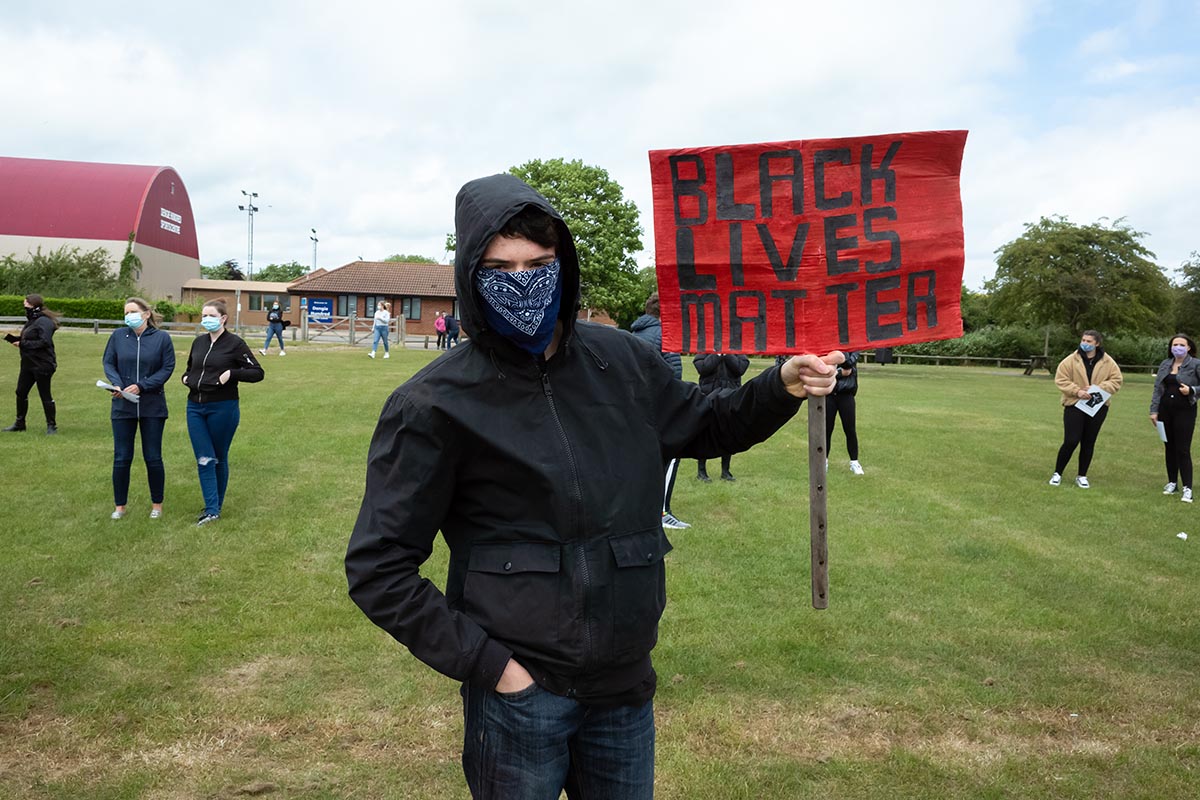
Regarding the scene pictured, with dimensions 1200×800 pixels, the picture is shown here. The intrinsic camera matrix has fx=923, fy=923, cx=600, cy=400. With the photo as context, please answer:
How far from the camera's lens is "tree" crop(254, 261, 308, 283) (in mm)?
124625

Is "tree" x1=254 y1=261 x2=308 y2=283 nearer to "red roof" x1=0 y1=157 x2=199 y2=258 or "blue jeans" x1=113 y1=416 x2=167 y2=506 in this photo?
"red roof" x1=0 y1=157 x2=199 y2=258

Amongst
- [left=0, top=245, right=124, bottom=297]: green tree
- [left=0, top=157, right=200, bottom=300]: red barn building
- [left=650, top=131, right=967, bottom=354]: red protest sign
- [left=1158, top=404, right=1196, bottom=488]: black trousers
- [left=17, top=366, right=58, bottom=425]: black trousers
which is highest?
[left=0, top=157, right=200, bottom=300]: red barn building

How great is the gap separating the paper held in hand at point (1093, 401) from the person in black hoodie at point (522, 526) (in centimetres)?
1124

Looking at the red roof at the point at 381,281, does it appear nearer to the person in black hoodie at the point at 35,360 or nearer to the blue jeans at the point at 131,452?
the person in black hoodie at the point at 35,360

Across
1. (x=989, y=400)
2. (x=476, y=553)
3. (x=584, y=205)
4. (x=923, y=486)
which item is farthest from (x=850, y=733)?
(x=584, y=205)

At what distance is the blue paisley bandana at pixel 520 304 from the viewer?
→ 2.32 metres

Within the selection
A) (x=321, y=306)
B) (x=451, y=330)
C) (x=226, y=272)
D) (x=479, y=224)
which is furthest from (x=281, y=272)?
(x=479, y=224)

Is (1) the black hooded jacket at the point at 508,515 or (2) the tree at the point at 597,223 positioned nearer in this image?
(1) the black hooded jacket at the point at 508,515

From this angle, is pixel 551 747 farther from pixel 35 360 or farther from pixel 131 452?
pixel 35 360

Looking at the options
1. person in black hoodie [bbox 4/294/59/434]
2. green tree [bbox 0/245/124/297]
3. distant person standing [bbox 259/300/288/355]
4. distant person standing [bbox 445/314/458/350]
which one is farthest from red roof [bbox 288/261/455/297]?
person in black hoodie [bbox 4/294/59/434]

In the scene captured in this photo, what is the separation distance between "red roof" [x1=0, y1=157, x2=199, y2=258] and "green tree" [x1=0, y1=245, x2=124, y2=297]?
137 inches

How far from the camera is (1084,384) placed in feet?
39.3

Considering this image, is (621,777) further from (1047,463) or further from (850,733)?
(1047,463)

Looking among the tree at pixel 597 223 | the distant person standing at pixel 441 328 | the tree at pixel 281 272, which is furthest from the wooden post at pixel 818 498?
the tree at pixel 281 272
